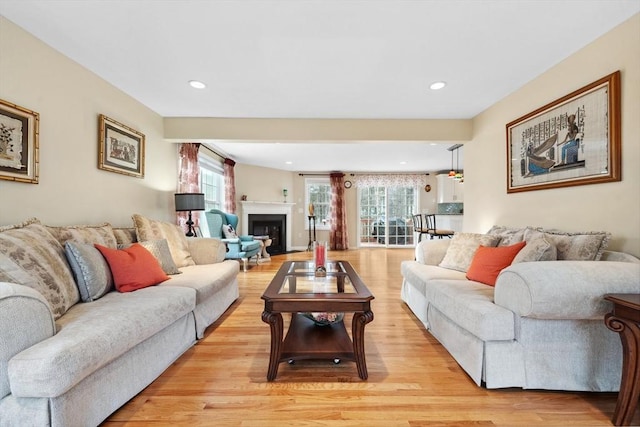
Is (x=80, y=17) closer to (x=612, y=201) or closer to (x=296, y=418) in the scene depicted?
(x=296, y=418)

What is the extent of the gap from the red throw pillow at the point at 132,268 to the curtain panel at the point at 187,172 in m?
1.92

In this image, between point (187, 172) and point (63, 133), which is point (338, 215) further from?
point (63, 133)

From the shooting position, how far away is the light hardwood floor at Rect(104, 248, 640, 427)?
143 centimetres

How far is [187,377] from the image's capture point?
1.80 meters

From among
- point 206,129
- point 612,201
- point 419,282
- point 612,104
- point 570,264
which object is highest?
point 206,129

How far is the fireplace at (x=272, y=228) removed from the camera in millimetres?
7039

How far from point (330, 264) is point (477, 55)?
2.15m

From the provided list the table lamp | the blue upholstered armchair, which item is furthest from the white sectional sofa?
the blue upholstered armchair

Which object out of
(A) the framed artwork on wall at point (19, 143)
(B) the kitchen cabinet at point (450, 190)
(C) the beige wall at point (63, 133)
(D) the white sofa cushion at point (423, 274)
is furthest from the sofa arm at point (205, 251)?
(B) the kitchen cabinet at point (450, 190)

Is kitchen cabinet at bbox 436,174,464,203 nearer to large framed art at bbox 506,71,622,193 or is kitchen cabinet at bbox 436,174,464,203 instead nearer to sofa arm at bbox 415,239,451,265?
large framed art at bbox 506,71,622,193

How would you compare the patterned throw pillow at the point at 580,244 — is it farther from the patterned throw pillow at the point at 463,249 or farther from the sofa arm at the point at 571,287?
the patterned throw pillow at the point at 463,249

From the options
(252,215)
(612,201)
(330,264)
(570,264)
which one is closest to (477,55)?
(612,201)

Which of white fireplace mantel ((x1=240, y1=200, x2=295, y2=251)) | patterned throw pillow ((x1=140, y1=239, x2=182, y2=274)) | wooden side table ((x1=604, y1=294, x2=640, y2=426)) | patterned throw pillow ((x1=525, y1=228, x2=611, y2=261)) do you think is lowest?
wooden side table ((x1=604, y1=294, x2=640, y2=426))

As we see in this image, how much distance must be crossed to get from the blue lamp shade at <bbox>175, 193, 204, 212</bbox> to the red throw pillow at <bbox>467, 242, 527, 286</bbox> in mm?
3135
